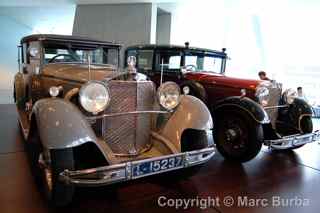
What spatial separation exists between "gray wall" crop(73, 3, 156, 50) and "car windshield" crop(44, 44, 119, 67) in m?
4.44

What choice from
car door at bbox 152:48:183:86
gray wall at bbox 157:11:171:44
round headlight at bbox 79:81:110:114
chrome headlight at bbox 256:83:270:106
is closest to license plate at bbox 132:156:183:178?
round headlight at bbox 79:81:110:114

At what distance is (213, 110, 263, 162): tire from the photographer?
2.95 m

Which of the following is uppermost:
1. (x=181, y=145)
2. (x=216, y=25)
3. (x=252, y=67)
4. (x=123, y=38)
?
(x=216, y=25)

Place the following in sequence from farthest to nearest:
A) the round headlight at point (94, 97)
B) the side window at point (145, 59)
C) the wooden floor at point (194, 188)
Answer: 1. the side window at point (145, 59)
2. the wooden floor at point (194, 188)
3. the round headlight at point (94, 97)

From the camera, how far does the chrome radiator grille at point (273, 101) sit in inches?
139

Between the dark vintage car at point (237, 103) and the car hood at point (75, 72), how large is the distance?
58 centimetres

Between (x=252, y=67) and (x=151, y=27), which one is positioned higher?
(x=151, y=27)

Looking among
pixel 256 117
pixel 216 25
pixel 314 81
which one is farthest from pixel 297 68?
pixel 256 117

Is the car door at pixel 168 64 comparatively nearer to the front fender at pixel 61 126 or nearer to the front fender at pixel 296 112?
the front fender at pixel 296 112

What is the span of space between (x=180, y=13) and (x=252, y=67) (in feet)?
10.6

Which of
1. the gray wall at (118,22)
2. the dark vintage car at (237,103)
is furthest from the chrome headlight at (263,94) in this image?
the gray wall at (118,22)

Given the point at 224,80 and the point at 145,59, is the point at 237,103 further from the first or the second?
the point at 145,59

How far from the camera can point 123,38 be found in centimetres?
819

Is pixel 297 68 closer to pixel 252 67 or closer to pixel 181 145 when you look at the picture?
pixel 252 67
